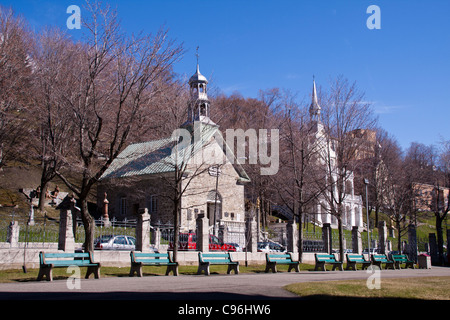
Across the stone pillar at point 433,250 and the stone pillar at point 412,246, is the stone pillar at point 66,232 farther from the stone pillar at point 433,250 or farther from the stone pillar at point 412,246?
the stone pillar at point 433,250

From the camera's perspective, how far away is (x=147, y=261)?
15.4 metres

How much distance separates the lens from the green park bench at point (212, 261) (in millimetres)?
16516

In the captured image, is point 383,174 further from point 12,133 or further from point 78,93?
point 78,93

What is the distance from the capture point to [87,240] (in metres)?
16.6

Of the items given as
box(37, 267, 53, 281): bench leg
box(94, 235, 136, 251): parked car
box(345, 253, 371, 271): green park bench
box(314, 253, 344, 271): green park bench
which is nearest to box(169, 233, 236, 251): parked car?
box(94, 235, 136, 251): parked car

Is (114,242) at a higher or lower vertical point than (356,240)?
higher

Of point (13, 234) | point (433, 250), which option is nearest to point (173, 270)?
point (13, 234)

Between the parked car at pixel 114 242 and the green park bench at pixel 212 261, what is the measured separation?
20.6ft

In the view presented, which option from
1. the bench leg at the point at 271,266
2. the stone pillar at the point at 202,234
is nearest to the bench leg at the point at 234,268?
the bench leg at the point at 271,266

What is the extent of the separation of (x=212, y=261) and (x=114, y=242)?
273 inches

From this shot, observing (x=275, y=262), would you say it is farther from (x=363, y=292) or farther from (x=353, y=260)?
(x=363, y=292)

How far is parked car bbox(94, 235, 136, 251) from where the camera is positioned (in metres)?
21.3

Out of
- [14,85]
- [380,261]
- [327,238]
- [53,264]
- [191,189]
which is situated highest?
[14,85]
